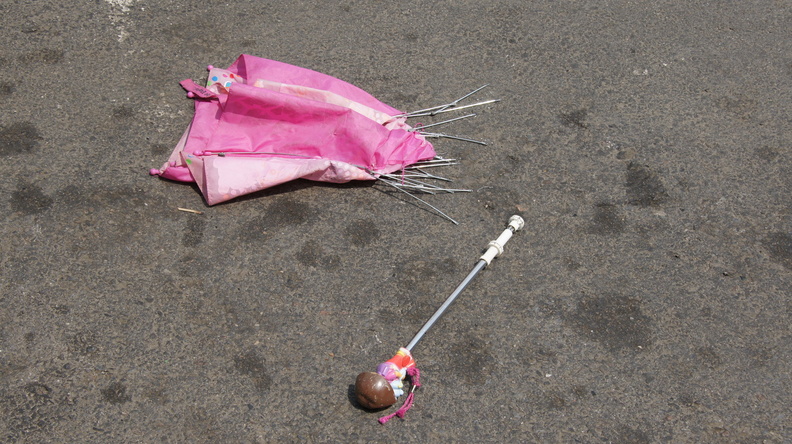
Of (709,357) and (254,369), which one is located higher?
(254,369)

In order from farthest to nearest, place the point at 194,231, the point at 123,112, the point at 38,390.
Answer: the point at 123,112 → the point at 194,231 → the point at 38,390

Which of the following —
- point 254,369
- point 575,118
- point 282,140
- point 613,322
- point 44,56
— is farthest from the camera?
point 44,56

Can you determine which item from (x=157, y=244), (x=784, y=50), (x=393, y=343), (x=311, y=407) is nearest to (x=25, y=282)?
(x=157, y=244)

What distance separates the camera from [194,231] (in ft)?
10.5

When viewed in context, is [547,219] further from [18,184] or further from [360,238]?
[18,184]

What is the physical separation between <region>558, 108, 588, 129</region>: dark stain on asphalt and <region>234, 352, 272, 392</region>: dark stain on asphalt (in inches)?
93.6

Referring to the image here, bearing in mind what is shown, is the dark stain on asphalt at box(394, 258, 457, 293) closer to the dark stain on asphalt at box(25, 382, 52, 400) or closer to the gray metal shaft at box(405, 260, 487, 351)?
the gray metal shaft at box(405, 260, 487, 351)

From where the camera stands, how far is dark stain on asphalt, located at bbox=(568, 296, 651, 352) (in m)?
2.86

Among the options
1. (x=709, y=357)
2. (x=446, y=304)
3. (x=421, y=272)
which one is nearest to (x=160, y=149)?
(x=421, y=272)

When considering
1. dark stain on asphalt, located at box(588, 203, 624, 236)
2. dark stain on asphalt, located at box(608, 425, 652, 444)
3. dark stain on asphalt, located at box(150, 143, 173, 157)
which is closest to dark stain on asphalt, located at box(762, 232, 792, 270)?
dark stain on asphalt, located at box(588, 203, 624, 236)

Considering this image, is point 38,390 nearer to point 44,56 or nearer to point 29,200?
point 29,200

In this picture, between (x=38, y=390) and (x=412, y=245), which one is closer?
(x=38, y=390)

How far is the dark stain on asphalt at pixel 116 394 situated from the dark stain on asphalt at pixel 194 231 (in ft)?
2.58

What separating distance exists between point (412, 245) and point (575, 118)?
150 cm
